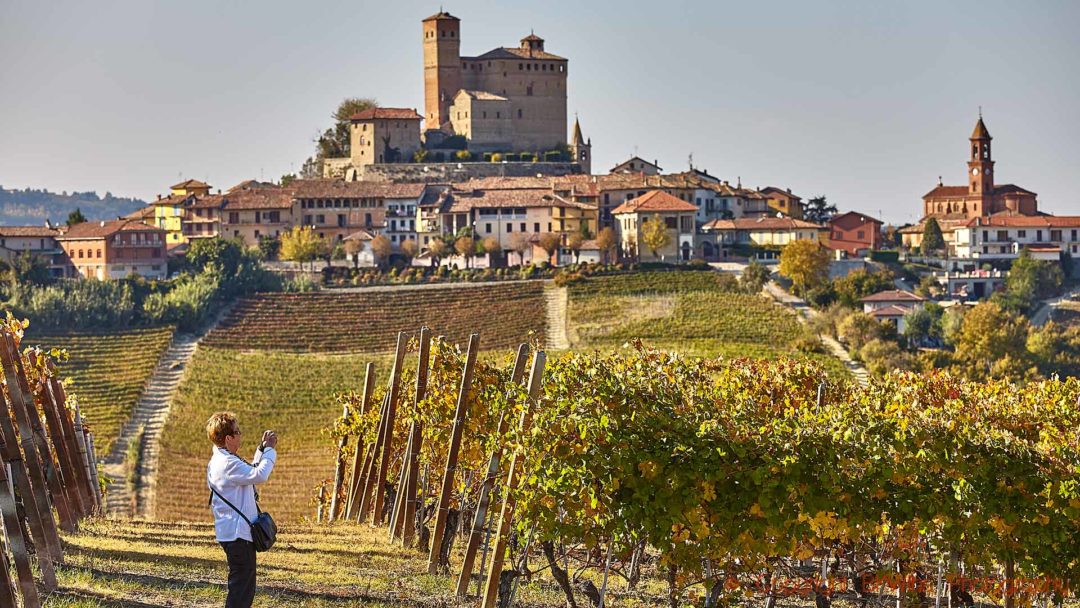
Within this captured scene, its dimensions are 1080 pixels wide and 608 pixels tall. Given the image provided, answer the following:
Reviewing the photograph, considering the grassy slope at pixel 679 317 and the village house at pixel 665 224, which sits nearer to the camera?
the grassy slope at pixel 679 317

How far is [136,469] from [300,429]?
17.3ft

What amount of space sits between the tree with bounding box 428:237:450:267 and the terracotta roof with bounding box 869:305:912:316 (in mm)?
21361

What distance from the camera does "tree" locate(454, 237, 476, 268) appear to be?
77000mm

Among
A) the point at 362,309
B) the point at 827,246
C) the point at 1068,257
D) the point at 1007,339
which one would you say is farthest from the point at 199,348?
the point at 1068,257

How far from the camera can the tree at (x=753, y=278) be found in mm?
68125

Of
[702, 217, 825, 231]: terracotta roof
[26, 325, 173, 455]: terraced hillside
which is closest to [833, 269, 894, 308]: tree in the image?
[702, 217, 825, 231]: terracotta roof

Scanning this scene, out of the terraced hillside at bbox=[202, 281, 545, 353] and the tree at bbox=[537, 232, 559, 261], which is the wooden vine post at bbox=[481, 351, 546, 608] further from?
the tree at bbox=[537, 232, 559, 261]

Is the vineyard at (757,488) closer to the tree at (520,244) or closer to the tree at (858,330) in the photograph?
the tree at (858,330)

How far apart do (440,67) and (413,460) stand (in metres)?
82.9

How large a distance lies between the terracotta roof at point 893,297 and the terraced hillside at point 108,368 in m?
27.7

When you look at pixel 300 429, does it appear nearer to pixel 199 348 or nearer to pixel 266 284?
pixel 199 348

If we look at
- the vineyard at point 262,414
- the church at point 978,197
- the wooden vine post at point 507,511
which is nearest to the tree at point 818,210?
the church at point 978,197

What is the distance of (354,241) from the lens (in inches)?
3150

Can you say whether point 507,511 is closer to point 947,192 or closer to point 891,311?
point 891,311
